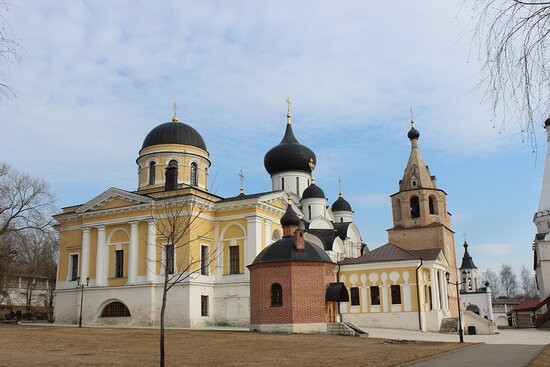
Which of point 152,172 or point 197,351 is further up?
point 152,172

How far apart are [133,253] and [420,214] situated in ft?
71.4

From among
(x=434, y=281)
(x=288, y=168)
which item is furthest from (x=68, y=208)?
(x=434, y=281)

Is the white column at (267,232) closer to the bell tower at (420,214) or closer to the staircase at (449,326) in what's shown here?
the bell tower at (420,214)

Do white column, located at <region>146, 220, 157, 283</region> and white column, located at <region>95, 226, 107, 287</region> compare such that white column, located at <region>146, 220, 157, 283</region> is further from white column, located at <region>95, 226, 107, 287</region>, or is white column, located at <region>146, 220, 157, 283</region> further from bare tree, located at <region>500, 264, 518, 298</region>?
bare tree, located at <region>500, 264, 518, 298</region>

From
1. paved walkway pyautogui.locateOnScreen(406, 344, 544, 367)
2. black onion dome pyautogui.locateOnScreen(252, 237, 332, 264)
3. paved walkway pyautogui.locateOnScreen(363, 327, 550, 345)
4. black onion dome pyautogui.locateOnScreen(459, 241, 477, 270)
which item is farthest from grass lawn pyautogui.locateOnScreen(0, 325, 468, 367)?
black onion dome pyautogui.locateOnScreen(459, 241, 477, 270)

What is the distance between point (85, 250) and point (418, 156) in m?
26.8

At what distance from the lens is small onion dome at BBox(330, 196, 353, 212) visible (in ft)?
188

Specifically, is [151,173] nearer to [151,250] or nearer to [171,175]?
[171,175]

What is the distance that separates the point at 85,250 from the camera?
39906 mm

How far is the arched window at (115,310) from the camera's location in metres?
37.8

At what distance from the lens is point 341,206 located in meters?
57.6

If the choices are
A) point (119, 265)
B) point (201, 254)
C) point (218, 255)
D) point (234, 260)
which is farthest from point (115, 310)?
point (234, 260)

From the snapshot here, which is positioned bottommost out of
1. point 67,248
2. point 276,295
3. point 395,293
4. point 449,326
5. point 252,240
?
point 449,326

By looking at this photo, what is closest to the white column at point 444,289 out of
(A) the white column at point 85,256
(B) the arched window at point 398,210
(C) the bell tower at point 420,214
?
(C) the bell tower at point 420,214
